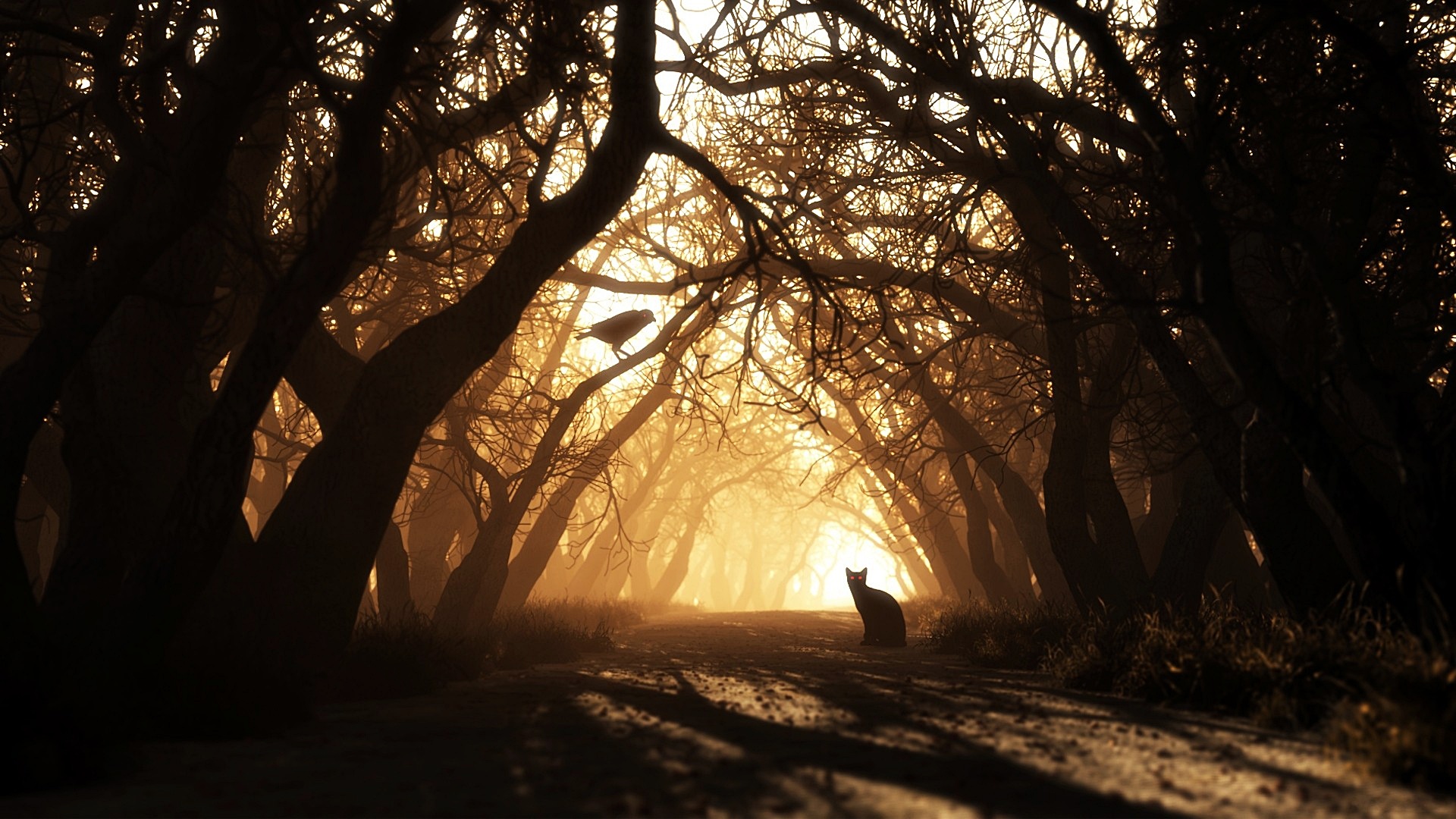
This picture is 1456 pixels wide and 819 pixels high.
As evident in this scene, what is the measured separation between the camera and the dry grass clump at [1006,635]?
1165 centimetres

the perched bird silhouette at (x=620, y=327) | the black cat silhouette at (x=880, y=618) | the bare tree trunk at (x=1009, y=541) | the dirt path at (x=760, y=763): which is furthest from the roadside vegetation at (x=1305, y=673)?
the bare tree trunk at (x=1009, y=541)

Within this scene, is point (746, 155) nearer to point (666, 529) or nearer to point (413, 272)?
point (413, 272)

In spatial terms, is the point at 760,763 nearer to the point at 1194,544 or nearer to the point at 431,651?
the point at 431,651

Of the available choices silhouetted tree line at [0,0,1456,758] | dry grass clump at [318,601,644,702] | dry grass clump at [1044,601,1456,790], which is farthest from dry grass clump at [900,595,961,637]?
dry grass clump at [1044,601,1456,790]

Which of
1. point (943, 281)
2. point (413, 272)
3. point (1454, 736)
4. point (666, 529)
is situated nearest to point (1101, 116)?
point (943, 281)

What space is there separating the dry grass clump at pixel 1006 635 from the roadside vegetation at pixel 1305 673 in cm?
11

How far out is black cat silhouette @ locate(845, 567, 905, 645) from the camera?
16922mm

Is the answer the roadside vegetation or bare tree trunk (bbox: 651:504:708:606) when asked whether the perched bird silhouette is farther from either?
bare tree trunk (bbox: 651:504:708:606)

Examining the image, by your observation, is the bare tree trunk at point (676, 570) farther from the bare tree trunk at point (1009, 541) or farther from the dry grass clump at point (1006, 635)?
the dry grass clump at point (1006, 635)

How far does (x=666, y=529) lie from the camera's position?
51188 mm

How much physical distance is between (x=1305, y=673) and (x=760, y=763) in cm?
325

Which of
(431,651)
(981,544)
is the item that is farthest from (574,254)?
(981,544)

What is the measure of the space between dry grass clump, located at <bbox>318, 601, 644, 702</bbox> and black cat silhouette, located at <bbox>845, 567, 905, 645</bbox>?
4.01 m

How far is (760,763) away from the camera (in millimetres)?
5316
